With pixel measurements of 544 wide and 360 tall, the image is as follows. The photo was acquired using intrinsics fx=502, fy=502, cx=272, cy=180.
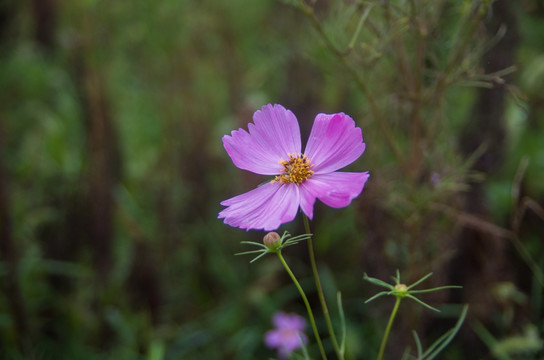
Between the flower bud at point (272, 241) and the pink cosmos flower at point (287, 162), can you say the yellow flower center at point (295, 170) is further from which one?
the flower bud at point (272, 241)

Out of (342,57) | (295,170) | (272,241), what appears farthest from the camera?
(342,57)

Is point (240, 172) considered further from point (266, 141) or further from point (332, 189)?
point (332, 189)

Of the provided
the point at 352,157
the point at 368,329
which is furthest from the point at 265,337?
the point at 352,157

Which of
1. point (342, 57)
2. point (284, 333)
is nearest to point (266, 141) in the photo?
point (342, 57)

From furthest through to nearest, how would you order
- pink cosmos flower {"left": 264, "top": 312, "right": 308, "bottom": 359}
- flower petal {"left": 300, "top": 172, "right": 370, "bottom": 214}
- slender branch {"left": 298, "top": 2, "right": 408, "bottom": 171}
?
pink cosmos flower {"left": 264, "top": 312, "right": 308, "bottom": 359}
slender branch {"left": 298, "top": 2, "right": 408, "bottom": 171}
flower petal {"left": 300, "top": 172, "right": 370, "bottom": 214}

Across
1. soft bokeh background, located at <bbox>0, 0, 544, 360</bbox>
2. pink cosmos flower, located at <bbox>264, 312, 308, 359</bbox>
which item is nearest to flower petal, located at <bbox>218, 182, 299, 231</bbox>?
soft bokeh background, located at <bbox>0, 0, 544, 360</bbox>

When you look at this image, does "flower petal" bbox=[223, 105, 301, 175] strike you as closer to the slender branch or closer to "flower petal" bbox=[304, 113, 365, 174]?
"flower petal" bbox=[304, 113, 365, 174]

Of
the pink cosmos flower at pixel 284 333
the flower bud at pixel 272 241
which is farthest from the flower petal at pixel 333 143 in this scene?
the pink cosmos flower at pixel 284 333
